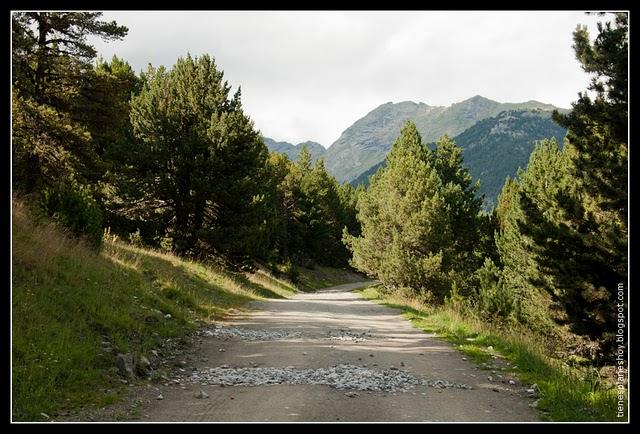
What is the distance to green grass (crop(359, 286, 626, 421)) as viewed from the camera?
22.0 ft

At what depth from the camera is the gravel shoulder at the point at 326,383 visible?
20.9ft

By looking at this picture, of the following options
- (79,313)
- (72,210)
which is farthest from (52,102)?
(79,313)

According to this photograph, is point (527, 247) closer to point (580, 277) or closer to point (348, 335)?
point (580, 277)

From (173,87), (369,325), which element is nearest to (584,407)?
(369,325)

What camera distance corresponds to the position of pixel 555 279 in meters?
12.0

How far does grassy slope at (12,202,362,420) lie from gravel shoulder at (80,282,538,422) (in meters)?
0.96

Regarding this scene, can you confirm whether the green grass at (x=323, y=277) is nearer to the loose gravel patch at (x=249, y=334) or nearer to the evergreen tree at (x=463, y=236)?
the evergreen tree at (x=463, y=236)

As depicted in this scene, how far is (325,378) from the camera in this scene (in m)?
8.18

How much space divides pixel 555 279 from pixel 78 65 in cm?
1946

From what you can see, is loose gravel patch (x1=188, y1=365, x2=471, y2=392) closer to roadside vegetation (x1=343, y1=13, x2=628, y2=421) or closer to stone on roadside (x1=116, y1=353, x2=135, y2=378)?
stone on roadside (x1=116, y1=353, x2=135, y2=378)

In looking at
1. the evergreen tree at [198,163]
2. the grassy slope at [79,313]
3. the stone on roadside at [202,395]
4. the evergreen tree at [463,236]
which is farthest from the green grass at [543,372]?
the evergreen tree at [463,236]

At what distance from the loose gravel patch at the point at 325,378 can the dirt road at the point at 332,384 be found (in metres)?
0.02

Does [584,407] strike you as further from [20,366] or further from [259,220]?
[259,220]

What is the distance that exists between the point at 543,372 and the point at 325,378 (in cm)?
437
